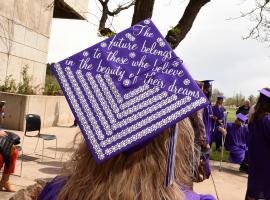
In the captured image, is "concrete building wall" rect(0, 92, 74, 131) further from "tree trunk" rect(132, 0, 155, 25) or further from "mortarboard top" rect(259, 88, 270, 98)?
"mortarboard top" rect(259, 88, 270, 98)

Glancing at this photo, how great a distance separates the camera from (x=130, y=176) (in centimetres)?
127

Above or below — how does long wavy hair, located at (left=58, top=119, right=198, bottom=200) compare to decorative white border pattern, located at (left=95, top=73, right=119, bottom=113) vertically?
below

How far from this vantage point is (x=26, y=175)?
643 centimetres

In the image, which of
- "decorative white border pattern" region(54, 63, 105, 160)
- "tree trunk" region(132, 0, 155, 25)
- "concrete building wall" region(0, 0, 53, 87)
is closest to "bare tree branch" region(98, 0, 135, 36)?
"tree trunk" region(132, 0, 155, 25)

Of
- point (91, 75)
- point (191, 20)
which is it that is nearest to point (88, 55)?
point (91, 75)

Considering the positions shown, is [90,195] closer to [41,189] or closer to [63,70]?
[41,189]

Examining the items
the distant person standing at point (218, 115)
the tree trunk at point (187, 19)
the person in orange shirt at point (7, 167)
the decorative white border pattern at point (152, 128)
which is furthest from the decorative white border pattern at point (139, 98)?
the distant person standing at point (218, 115)

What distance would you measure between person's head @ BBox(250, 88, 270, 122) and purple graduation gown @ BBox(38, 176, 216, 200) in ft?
9.26

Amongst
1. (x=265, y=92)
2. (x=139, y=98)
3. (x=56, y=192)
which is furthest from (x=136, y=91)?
(x=265, y=92)

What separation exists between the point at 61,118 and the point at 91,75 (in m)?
14.4

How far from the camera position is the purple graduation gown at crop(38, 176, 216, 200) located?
1392 millimetres

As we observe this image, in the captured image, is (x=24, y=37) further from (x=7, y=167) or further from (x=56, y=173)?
(x=7, y=167)

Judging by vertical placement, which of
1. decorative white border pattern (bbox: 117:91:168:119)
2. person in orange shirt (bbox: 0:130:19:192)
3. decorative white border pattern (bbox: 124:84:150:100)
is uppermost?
decorative white border pattern (bbox: 124:84:150:100)

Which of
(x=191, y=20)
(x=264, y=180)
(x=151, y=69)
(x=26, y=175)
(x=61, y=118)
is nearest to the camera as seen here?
(x=151, y=69)
